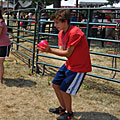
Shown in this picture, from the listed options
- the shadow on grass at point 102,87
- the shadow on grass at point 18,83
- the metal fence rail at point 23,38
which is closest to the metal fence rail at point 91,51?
the metal fence rail at point 23,38

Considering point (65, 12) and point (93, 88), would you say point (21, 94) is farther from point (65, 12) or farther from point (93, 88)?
point (65, 12)

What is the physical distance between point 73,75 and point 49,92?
153cm

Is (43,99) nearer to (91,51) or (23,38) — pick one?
(91,51)

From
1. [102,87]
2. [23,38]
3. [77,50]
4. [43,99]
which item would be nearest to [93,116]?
[43,99]

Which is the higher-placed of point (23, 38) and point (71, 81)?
point (23, 38)

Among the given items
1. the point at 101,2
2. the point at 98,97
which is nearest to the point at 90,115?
the point at 98,97

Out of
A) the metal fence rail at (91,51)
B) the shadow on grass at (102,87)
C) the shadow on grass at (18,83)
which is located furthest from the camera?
the shadow on grass at (18,83)

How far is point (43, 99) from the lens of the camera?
3855mm

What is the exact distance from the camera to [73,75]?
2.79 meters

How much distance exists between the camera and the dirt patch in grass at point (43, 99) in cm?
329

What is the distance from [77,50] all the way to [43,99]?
60.0 inches

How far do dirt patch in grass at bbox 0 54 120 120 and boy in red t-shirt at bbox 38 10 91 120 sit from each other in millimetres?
596

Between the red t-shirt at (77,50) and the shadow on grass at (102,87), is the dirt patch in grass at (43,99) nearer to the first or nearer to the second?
the shadow on grass at (102,87)

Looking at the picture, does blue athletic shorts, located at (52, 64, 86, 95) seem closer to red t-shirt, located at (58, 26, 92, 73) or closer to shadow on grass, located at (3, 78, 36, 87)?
red t-shirt, located at (58, 26, 92, 73)
